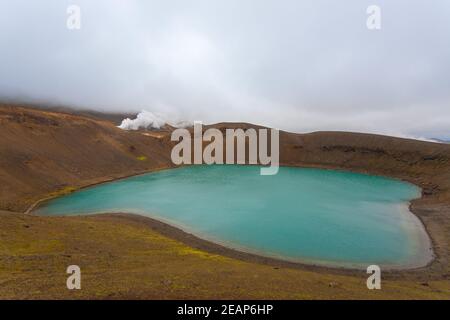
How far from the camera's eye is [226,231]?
34562 mm

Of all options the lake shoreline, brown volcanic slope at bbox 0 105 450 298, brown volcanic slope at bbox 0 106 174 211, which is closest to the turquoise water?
the lake shoreline

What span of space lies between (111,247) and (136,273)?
8.34 m

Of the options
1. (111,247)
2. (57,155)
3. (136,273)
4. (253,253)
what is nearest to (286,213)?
(253,253)

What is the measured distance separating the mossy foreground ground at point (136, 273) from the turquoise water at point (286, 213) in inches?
240

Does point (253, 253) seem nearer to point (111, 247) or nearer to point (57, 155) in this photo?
point (111, 247)

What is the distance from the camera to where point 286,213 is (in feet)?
141

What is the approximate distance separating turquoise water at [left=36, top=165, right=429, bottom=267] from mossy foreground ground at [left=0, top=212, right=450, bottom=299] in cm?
608

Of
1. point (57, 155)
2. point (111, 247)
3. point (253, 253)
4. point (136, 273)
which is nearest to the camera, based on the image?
point (136, 273)

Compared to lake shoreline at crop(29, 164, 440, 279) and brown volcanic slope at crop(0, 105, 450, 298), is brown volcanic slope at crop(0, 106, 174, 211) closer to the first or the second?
brown volcanic slope at crop(0, 105, 450, 298)

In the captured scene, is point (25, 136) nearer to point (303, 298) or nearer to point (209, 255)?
point (209, 255)

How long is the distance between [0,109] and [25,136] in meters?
11.9

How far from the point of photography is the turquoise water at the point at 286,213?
29828 millimetres

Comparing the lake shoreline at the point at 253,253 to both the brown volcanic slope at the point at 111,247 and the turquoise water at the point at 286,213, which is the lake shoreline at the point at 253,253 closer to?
the brown volcanic slope at the point at 111,247
